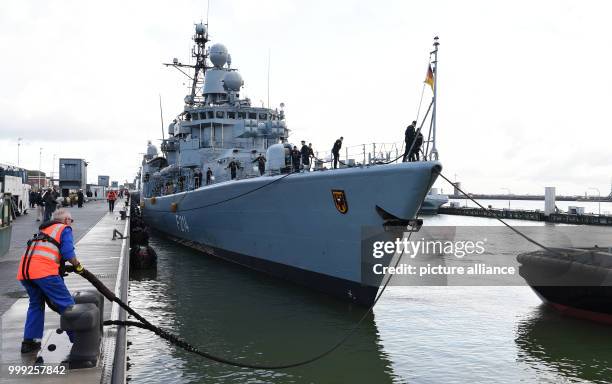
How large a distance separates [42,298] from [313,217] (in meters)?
8.45

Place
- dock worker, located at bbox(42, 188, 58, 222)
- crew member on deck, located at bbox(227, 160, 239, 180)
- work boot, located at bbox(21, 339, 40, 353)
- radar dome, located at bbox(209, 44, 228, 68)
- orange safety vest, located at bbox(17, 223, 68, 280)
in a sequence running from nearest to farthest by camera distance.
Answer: orange safety vest, located at bbox(17, 223, 68, 280) → work boot, located at bbox(21, 339, 40, 353) → dock worker, located at bbox(42, 188, 58, 222) → crew member on deck, located at bbox(227, 160, 239, 180) → radar dome, located at bbox(209, 44, 228, 68)

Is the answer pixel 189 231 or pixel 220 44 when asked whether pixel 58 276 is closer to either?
pixel 189 231

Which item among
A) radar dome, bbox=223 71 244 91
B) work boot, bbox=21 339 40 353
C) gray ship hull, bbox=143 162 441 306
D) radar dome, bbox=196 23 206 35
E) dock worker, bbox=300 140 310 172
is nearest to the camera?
work boot, bbox=21 339 40 353

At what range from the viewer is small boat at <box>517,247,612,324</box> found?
11.5 m

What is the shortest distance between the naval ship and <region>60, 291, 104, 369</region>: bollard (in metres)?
7.44

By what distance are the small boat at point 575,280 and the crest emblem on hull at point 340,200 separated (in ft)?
18.2

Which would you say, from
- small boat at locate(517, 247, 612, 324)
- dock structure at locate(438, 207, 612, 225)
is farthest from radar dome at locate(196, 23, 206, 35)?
small boat at locate(517, 247, 612, 324)

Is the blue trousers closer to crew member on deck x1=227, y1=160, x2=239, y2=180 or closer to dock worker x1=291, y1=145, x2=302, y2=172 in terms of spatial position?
dock worker x1=291, y1=145, x2=302, y2=172

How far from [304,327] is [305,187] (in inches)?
155

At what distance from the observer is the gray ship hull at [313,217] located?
11.3 metres

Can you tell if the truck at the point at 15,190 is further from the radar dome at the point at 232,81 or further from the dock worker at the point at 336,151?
the dock worker at the point at 336,151

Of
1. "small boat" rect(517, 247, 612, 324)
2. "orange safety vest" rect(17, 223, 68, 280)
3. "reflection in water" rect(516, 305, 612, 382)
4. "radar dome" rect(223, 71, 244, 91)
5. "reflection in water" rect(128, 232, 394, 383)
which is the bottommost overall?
"reflection in water" rect(516, 305, 612, 382)

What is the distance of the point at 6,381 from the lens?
4.78 m

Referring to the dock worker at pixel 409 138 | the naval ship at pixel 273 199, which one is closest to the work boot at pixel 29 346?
Result: the naval ship at pixel 273 199
